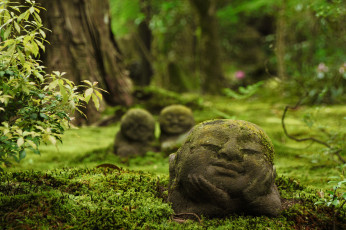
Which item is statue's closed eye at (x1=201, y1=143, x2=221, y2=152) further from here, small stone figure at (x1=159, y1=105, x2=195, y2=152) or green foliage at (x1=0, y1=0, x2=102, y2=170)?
small stone figure at (x1=159, y1=105, x2=195, y2=152)

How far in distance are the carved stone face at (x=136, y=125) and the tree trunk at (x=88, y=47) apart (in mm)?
1062

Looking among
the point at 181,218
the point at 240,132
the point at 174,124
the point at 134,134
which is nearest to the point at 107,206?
the point at 181,218

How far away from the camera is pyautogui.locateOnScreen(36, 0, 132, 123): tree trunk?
5.62 m

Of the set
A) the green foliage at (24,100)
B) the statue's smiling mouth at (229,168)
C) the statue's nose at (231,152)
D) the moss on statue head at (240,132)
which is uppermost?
the green foliage at (24,100)

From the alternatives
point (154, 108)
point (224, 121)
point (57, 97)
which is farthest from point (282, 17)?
point (57, 97)

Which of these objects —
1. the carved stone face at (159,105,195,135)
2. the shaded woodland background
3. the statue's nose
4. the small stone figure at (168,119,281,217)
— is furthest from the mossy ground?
the shaded woodland background

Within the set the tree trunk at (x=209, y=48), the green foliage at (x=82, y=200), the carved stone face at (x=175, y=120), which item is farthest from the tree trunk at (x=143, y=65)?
the green foliage at (x=82, y=200)

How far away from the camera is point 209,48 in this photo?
11203 mm

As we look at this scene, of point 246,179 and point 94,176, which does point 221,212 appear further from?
point 94,176

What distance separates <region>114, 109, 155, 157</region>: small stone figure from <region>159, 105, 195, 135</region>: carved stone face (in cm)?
25

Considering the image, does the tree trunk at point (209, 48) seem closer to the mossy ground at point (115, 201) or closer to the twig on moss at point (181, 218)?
the mossy ground at point (115, 201)

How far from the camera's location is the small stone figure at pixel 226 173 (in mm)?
2566

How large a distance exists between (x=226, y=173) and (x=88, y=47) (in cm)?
526

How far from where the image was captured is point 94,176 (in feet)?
11.1
